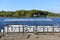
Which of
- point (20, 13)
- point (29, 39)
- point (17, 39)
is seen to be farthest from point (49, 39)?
point (20, 13)

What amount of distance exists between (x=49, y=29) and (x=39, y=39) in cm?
558

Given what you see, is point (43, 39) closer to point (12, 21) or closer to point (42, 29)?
point (42, 29)

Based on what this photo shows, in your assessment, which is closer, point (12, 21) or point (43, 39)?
point (43, 39)

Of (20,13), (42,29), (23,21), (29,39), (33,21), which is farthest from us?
(20,13)

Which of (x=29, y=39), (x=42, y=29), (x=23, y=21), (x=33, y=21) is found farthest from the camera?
(x=33, y=21)

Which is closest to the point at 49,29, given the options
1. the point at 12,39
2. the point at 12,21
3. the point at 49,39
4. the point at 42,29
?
the point at 42,29

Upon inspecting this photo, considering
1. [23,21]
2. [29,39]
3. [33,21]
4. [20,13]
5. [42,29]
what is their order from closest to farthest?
[29,39] → [42,29] → [23,21] → [33,21] → [20,13]

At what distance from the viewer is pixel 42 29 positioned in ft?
52.4

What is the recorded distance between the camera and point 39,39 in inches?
436

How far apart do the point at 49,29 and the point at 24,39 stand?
19.9 feet

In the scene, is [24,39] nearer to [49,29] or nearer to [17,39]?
[17,39]

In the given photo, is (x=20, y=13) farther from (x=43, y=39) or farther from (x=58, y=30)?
(x=43, y=39)

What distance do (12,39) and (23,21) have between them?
40.7 feet

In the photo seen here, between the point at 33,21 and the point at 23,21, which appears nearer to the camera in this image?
the point at 23,21
